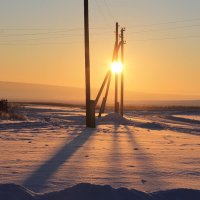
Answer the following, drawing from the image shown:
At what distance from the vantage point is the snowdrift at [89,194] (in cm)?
602

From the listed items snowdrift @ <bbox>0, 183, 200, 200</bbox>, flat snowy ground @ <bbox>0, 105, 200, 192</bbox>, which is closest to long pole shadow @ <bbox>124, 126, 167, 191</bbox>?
flat snowy ground @ <bbox>0, 105, 200, 192</bbox>

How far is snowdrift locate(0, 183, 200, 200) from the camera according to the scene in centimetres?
602

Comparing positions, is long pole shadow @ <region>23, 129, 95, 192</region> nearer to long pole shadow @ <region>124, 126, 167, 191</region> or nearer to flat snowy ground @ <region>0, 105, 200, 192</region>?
flat snowy ground @ <region>0, 105, 200, 192</region>

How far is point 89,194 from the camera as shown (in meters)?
6.18

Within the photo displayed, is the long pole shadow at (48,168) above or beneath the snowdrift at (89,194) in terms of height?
beneath

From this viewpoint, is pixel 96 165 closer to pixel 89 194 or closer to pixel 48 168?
pixel 48 168

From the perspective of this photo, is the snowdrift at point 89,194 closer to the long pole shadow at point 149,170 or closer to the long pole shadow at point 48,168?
the long pole shadow at point 48,168

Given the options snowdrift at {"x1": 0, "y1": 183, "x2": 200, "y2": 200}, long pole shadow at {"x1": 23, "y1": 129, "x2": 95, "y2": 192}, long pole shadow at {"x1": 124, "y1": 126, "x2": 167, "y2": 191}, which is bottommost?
long pole shadow at {"x1": 124, "y1": 126, "x2": 167, "y2": 191}

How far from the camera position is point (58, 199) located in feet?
19.8

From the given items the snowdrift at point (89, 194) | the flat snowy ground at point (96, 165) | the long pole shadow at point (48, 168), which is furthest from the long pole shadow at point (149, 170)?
the long pole shadow at point (48, 168)

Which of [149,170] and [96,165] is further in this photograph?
[96,165]

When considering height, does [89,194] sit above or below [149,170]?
above

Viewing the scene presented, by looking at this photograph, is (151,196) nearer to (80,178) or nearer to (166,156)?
(80,178)

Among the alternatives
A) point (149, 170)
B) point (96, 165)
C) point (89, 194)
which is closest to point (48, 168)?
point (96, 165)
